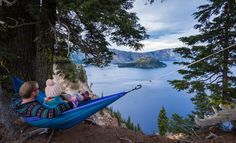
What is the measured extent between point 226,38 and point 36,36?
7.30 m

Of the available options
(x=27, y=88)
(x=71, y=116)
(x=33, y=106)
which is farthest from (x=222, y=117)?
(x=27, y=88)

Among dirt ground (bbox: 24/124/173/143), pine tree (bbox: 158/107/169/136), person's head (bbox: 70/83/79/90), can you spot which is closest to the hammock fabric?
dirt ground (bbox: 24/124/173/143)

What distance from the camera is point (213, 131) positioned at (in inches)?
157

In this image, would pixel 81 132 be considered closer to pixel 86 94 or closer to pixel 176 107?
pixel 86 94

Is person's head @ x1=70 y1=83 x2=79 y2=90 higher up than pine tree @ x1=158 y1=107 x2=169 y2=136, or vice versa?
person's head @ x1=70 y1=83 x2=79 y2=90

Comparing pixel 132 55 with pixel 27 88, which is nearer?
pixel 27 88

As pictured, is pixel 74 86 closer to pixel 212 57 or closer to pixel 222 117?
pixel 212 57

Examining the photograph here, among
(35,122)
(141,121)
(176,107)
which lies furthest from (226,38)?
(176,107)

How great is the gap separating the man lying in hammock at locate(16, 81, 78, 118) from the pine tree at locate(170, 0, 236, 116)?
21.9 ft

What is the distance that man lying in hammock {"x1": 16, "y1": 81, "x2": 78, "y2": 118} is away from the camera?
3.02m

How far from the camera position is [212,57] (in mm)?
9273

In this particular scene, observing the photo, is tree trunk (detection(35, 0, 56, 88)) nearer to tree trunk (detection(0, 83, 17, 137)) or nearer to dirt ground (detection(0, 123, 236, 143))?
tree trunk (detection(0, 83, 17, 137))

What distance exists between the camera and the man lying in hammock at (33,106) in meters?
3.02

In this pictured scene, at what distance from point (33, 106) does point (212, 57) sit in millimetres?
7861
